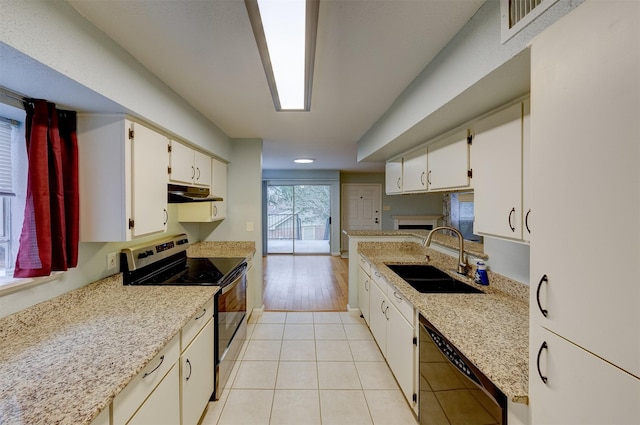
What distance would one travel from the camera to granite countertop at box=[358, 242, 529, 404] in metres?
0.94

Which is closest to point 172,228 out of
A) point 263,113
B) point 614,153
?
point 263,113

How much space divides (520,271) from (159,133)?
258cm

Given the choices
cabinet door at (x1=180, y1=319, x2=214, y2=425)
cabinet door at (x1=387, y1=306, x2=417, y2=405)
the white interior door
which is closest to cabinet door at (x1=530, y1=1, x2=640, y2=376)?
cabinet door at (x1=387, y1=306, x2=417, y2=405)

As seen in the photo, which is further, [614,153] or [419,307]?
[419,307]

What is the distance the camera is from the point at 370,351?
101 inches

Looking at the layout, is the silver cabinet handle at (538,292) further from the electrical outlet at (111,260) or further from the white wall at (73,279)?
the electrical outlet at (111,260)

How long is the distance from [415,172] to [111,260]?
8.55ft

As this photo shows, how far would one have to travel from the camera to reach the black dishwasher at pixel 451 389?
38.6 inches

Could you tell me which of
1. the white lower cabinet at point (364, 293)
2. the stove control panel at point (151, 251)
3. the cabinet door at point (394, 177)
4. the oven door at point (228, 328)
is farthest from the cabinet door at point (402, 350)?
the stove control panel at point (151, 251)

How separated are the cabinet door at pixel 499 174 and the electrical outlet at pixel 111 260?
245 centimetres

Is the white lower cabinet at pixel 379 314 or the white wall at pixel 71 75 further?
the white lower cabinet at pixel 379 314

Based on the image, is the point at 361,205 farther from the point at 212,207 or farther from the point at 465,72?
the point at 465,72

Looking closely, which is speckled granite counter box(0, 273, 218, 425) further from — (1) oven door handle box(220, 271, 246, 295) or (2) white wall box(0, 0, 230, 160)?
→ (2) white wall box(0, 0, 230, 160)

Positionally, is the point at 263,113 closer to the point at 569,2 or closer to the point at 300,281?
the point at 569,2
